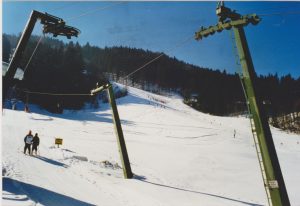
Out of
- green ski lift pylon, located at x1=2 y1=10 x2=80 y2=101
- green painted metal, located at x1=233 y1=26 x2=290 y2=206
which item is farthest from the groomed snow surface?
green painted metal, located at x1=233 y1=26 x2=290 y2=206

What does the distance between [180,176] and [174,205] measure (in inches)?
329

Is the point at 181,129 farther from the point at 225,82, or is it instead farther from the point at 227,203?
the point at 225,82

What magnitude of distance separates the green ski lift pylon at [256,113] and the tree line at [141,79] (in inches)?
16.9

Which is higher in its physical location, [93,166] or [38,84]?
[38,84]

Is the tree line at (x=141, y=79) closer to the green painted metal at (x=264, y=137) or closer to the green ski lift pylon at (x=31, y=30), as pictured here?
the green painted metal at (x=264, y=137)

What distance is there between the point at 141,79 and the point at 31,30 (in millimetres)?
142700

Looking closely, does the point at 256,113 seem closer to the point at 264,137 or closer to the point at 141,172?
the point at 264,137

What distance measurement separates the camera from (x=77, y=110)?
79312 mm

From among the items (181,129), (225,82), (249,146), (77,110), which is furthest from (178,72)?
(249,146)

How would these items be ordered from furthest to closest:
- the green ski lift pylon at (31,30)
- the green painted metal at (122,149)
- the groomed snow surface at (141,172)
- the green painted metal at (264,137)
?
the green painted metal at (122,149)
the groomed snow surface at (141,172)
the green ski lift pylon at (31,30)
the green painted metal at (264,137)

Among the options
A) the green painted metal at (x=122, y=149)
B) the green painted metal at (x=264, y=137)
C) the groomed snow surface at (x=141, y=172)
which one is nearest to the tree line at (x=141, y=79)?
the green painted metal at (x=264, y=137)

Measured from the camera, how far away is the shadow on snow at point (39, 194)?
1168 centimetres

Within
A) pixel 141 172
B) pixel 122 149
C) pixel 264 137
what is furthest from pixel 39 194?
pixel 141 172

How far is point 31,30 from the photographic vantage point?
12.5m
